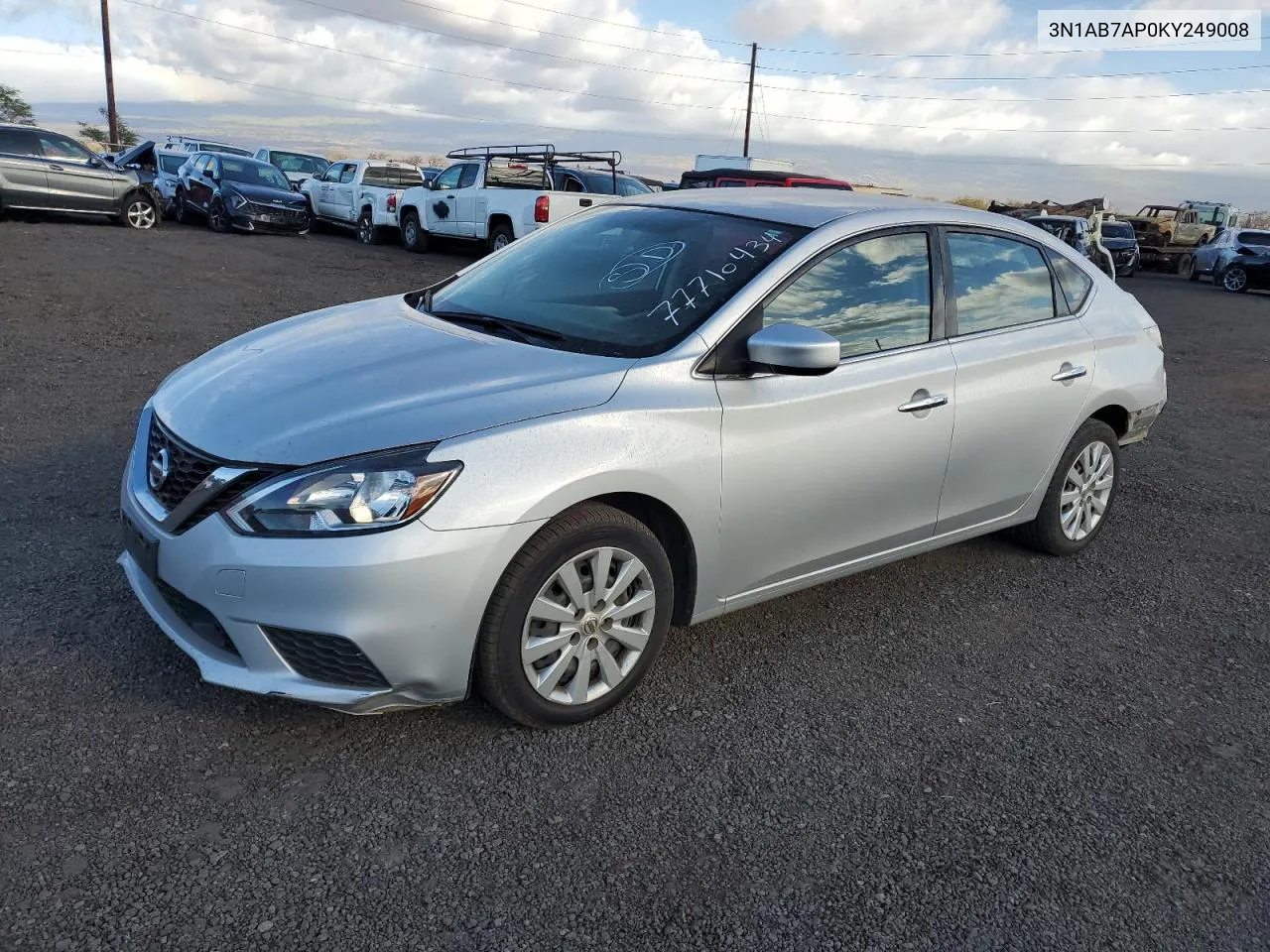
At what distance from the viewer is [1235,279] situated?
25.7 meters

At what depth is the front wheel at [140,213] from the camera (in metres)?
18.4

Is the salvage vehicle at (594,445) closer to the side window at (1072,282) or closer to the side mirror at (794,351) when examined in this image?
the side mirror at (794,351)

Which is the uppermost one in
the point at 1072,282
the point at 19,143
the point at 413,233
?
the point at 19,143

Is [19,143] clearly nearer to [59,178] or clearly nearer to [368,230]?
[59,178]

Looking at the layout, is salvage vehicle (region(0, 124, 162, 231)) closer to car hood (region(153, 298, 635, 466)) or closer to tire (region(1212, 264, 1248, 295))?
car hood (region(153, 298, 635, 466))

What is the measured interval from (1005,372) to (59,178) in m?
17.6

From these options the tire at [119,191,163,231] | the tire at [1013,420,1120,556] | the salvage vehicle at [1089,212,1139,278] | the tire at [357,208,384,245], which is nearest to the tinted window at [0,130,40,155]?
the tire at [119,191,163,231]

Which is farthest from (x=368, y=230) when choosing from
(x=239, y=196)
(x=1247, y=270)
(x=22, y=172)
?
(x=1247, y=270)

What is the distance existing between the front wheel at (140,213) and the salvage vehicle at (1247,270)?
24554 mm

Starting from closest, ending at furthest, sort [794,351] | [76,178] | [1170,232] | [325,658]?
[325,658] → [794,351] → [76,178] → [1170,232]

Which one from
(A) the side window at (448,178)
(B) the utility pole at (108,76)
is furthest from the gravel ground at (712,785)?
(B) the utility pole at (108,76)

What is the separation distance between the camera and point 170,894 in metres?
2.49

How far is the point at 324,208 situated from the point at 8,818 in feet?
72.9

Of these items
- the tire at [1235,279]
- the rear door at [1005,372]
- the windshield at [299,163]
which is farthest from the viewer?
the windshield at [299,163]
